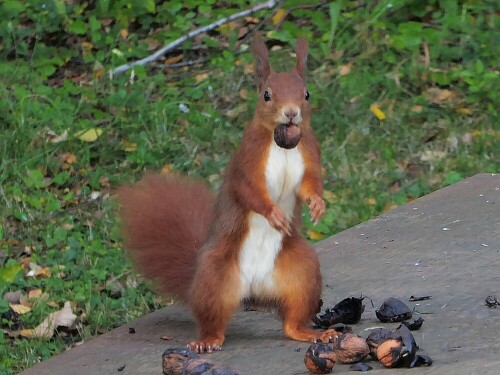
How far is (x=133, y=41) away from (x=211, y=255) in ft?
13.5

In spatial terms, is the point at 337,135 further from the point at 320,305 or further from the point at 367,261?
the point at 320,305

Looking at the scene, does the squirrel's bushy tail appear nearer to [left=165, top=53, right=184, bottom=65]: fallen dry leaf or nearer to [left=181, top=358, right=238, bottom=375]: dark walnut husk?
[left=181, top=358, right=238, bottom=375]: dark walnut husk

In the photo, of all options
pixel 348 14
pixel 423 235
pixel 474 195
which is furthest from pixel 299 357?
pixel 348 14

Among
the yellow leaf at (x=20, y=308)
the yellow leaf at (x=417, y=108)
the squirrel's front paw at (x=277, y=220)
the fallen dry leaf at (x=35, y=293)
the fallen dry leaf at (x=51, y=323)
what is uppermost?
the squirrel's front paw at (x=277, y=220)

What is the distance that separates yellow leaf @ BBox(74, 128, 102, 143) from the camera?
525cm

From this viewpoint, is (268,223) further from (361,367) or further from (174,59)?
(174,59)

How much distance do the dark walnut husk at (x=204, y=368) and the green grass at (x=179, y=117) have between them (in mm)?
1352

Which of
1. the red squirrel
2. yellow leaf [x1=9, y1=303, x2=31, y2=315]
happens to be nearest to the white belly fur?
the red squirrel

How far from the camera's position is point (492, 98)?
566 cm

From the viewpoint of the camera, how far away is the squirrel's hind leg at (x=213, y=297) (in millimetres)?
2592

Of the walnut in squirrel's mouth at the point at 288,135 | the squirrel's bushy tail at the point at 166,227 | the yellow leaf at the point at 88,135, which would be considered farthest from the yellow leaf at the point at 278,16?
the walnut in squirrel's mouth at the point at 288,135

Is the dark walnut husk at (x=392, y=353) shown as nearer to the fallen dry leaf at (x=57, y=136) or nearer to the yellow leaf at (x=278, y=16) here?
the fallen dry leaf at (x=57, y=136)

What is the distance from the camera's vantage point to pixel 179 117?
5520 millimetres

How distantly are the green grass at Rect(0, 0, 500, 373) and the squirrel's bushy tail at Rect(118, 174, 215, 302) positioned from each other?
68 centimetres
